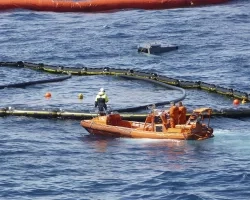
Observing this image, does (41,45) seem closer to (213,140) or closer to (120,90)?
(120,90)

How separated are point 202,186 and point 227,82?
35.5 m

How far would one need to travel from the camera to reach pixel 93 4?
145875 mm

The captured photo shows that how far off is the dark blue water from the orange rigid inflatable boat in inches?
Answer: 20.2

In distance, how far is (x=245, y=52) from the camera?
4557 inches

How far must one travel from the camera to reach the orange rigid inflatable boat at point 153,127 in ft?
248

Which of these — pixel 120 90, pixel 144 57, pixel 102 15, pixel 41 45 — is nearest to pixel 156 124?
pixel 120 90

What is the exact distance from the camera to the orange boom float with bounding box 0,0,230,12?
142500mm

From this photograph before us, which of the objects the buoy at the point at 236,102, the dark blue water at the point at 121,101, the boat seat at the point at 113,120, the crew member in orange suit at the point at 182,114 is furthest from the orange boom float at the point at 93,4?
the crew member in orange suit at the point at 182,114

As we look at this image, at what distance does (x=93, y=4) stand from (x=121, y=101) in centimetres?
5577

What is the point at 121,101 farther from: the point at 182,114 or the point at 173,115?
the point at 173,115

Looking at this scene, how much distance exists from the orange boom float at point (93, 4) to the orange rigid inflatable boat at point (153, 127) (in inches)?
2504

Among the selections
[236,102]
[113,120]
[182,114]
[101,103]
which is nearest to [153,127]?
[182,114]

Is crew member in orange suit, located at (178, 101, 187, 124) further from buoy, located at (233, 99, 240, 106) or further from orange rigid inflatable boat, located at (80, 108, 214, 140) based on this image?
buoy, located at (233, 99, 240, 106)

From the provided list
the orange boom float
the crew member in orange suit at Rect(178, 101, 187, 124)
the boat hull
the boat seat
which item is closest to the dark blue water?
the boat hull
